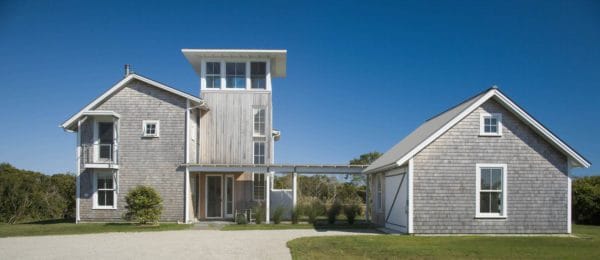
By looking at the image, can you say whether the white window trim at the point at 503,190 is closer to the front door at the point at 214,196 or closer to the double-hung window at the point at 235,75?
the double-hung window at the point at 235,75

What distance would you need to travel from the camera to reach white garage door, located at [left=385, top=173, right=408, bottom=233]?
1781 centimetres

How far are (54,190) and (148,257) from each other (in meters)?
19.4

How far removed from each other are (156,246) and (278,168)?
397 inches

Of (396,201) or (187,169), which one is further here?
(187,169)

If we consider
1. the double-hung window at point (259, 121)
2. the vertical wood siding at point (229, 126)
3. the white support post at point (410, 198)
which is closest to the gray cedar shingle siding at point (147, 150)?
the vertical wood siding at point (229, 126)

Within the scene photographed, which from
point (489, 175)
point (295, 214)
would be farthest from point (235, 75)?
point (489, 175)

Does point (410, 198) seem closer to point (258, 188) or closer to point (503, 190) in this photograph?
point (503, 190)

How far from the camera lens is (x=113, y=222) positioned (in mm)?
22781

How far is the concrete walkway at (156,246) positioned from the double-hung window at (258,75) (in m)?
9.12

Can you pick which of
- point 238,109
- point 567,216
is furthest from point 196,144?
point 567,216

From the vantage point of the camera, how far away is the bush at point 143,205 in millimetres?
21095

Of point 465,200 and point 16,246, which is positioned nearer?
point 16,246

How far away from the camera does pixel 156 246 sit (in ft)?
46.2

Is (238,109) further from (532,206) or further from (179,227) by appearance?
(532,206)
